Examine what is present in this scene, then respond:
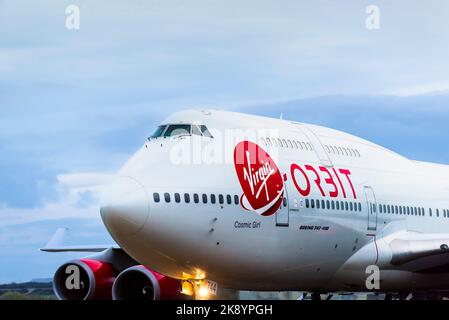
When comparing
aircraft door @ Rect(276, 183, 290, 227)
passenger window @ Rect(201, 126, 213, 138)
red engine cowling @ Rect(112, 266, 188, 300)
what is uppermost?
passenger window @ Rect(201, 126, 213, 138)

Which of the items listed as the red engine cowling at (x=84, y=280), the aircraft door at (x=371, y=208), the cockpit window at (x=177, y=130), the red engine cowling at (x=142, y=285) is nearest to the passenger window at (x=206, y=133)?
the cockpit window at (x=177, y=130)

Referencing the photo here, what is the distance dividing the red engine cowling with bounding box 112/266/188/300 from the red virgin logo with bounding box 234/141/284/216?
13.9ft

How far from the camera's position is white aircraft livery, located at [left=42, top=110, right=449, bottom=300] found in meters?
19.8

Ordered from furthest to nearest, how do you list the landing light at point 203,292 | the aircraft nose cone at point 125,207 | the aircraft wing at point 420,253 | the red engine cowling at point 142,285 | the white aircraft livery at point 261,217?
the aircraft wing at point 420,253 < the red engine cowling at point 142,285 < the landing light at point 203,292 < the white aircraft livery at point 261,217 < the aircraft nose cone at point 125,207

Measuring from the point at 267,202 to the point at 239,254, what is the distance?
1442 mm

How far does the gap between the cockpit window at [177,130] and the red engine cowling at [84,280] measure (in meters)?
6.27

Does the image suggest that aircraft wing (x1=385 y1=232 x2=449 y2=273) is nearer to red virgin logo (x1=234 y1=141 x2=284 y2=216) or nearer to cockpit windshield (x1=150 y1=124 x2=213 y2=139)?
red virgin logo (x1=234 y1=141 x2=284 y2=216)

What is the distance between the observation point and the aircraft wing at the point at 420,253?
83.4 feet

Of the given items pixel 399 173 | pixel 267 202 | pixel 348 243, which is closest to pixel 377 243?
pixel 348 243

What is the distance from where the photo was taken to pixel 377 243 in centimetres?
2542

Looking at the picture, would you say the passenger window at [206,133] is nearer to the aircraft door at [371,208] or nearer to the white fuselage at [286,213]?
the white fuselage at [286,213]

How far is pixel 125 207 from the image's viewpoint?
18.9 m

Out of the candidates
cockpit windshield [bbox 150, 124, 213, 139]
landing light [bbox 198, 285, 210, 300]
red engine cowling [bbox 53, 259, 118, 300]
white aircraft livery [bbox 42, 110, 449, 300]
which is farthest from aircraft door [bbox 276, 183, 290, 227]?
red engine cowling [bbox 53, 259, 118, 300]
